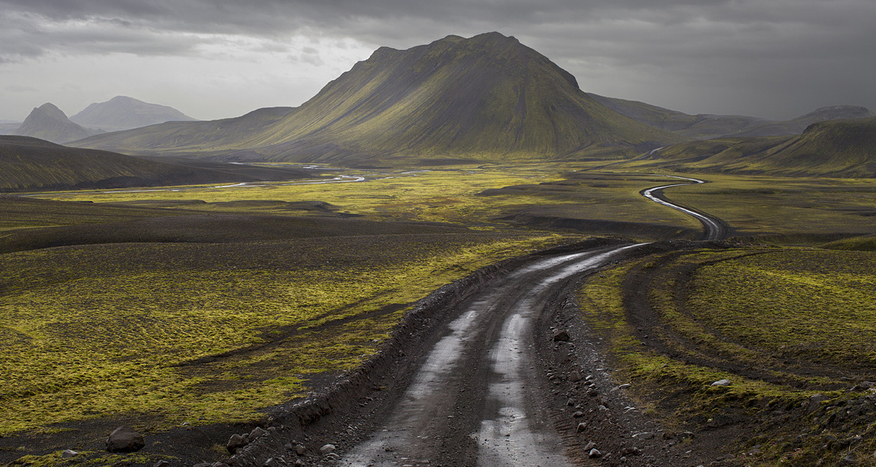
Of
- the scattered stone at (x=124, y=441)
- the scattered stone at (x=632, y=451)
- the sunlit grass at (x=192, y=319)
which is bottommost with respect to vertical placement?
the scattered stone at (x=632, y=451)

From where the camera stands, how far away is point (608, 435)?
16.8m

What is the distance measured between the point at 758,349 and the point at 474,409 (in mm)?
13365

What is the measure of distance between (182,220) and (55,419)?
61.3 m

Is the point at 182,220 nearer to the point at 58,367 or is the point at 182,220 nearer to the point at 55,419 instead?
the point at 58,367

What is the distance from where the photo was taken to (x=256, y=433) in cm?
1596

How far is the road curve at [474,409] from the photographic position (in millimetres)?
15969

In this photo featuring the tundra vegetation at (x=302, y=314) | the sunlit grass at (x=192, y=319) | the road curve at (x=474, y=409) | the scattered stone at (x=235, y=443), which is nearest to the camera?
the scattered stone at (x=235, y=443)

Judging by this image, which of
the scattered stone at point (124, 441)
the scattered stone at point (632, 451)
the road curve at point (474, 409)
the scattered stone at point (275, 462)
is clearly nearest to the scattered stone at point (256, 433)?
the scattered stone at point (275, 462)

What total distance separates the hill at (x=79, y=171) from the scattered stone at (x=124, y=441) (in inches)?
6601

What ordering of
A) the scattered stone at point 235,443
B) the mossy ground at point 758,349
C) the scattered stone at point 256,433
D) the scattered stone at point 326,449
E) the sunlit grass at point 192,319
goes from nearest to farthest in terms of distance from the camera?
the mossy ground at point 758,349
the scattered stone at point 235,443
the scattered stone at point 256,433
the scattered stone at point 326,449
the sunlit grass at point 192,319

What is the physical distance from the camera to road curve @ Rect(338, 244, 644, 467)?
16.0 metres

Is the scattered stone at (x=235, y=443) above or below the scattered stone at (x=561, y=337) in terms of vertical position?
above

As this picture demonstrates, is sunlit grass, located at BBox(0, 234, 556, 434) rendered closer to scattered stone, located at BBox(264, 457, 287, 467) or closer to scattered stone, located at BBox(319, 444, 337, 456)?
scattered stone, located at BBox(264, 457, 287, 467)

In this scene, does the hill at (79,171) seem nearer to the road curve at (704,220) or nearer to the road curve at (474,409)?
the road curve at (704,220)
